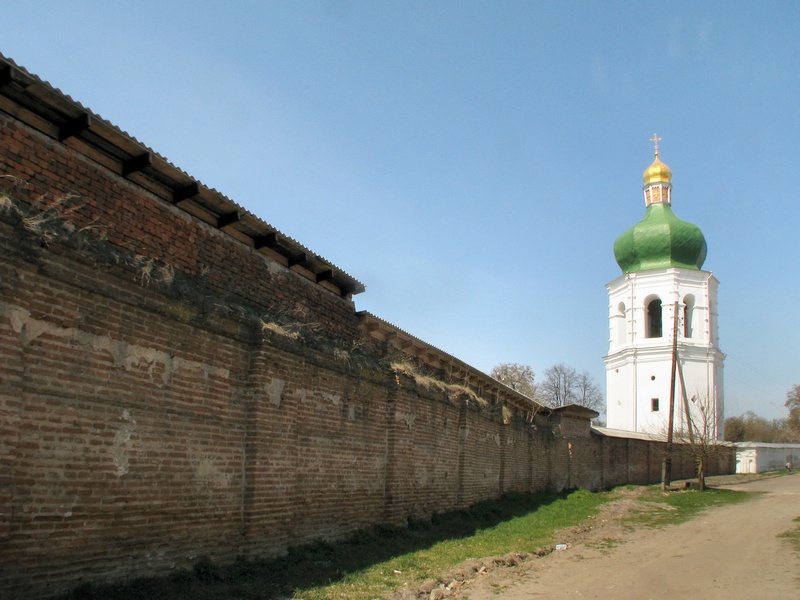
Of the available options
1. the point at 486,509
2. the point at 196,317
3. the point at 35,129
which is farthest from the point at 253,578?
the point at 486,509

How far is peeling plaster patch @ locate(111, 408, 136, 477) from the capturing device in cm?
679

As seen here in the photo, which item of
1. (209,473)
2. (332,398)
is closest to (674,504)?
(332,398)

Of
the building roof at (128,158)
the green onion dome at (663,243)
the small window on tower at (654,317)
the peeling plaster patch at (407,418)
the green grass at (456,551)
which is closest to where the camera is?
the building roof at (128,158)

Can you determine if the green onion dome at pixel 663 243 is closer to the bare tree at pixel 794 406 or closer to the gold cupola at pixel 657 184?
the gold cupola at pixel 657 184

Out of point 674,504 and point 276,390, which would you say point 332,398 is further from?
point 674,504

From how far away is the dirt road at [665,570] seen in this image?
870cm

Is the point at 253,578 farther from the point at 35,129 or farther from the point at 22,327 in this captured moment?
the point at 35,129

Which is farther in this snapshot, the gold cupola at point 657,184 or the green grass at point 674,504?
the gold cupola at point 657,184

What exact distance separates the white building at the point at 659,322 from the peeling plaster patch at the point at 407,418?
31164 millimetres

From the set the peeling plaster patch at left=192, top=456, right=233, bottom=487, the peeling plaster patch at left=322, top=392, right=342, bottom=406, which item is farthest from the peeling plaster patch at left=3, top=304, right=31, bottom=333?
the peeling plaster patch at left=322, top=392, right=342, bottom=406

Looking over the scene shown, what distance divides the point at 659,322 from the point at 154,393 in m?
42.4

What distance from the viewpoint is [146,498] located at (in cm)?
712

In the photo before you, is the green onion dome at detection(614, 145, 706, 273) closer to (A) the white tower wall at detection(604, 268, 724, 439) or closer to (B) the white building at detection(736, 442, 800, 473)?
(A) the white tower wall at detection(604, 268, 724, 439)

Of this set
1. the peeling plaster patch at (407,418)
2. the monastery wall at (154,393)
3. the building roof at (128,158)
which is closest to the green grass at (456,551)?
the monastery wall at (154,393)
